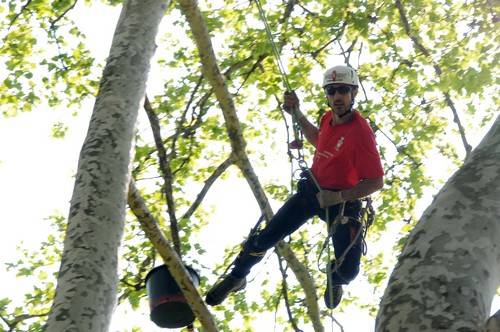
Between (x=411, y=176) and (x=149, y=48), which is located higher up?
(x=411, y=176)

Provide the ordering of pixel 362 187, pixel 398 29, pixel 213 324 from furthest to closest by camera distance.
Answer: pixel 398 29 → pixel 362 187 → pixel 213 324

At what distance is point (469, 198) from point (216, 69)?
3.38 metres

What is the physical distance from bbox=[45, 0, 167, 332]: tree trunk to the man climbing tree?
1.73 metres

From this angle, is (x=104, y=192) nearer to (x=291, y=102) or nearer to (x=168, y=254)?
(x=168, y=254)

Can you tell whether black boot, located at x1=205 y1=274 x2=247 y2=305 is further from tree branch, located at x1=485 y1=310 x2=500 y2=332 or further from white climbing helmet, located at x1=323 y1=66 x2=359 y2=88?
tree branch, located at x1=485 y1=310 x2=500 y2=332

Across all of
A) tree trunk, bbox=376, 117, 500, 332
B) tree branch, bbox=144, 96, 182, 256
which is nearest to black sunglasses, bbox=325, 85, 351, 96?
tree branch, bbox=144, 96, 182, 256

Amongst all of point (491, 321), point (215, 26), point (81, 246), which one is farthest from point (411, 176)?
point (491, 321)

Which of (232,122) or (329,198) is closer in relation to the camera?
(329,198)

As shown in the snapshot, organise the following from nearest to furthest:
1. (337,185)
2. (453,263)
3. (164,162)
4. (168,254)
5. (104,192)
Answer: (453,263) < (104,192) < (168,254) < (337,185) < (164,162)

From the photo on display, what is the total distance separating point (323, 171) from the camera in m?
4.96

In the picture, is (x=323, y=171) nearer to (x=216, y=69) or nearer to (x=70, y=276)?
(x=216, y=69)

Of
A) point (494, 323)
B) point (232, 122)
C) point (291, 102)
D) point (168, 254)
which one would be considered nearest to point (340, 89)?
A: point (291, 102)

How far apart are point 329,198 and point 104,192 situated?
2.40 metres

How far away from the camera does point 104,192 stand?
2.65 metres
